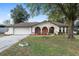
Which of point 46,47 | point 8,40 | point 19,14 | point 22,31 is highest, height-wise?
point 19,14

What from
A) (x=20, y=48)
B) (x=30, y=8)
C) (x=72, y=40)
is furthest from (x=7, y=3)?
(x=72, y=40)

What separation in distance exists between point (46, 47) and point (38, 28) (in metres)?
0.33

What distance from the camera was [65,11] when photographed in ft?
19.1

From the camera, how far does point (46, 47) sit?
5.75 metres

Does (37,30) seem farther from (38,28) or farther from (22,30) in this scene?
(22,30)

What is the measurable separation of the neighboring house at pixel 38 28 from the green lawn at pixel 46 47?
0.10 metres

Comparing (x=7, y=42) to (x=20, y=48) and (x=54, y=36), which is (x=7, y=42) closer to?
(x=20, y=48)

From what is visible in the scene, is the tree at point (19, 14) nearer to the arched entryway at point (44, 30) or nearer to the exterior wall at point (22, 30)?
the exterior wall at point (22, 30)

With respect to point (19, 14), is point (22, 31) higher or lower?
lower

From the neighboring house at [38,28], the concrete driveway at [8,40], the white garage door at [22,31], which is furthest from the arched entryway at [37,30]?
the concrete driveway at [8,40]

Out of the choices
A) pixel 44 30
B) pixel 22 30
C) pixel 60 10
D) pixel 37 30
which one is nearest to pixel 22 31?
pixel 22 30

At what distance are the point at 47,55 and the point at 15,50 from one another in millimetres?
513

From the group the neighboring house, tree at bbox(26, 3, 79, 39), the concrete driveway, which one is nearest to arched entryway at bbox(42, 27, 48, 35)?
the neighboring house

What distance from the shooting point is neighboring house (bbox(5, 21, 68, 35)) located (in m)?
5.77
